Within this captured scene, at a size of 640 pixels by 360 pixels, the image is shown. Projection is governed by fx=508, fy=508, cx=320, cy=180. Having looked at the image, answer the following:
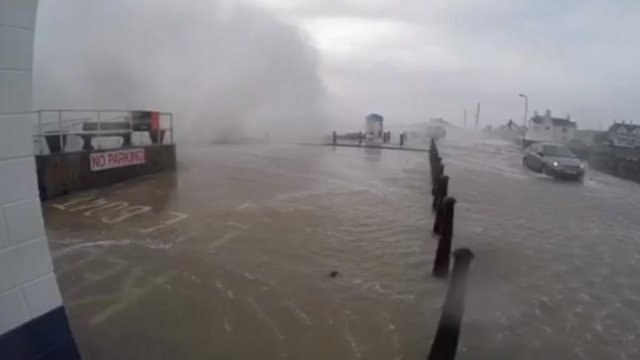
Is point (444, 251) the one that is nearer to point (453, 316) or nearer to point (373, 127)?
point (453, 316)

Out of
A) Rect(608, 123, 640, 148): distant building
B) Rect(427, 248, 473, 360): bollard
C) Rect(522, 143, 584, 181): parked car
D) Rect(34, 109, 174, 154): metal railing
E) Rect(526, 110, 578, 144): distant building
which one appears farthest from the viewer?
Rect(526, 110, 578, 144): distant building

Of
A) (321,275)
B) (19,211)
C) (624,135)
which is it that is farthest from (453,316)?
(624,135)

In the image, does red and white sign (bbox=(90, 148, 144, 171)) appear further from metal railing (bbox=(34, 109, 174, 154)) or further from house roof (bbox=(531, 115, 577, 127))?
house roof (bbox=(531, 115, 577, 127))

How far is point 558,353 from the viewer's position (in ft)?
15.8

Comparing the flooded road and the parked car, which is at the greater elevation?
the parked car

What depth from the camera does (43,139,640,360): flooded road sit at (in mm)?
4762

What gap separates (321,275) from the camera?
646cm

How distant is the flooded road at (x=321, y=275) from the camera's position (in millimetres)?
4762

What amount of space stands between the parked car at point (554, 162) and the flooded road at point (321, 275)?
6.47 m

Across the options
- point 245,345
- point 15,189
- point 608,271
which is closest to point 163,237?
point 245,345

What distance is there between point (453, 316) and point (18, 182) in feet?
10.9

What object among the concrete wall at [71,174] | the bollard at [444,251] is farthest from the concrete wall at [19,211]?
the concrete wall at [71,174]

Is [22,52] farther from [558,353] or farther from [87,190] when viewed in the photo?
[87,190]

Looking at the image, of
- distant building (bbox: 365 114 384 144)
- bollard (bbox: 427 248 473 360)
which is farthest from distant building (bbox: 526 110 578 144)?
bollard (bbox: 427 248 473 360)
